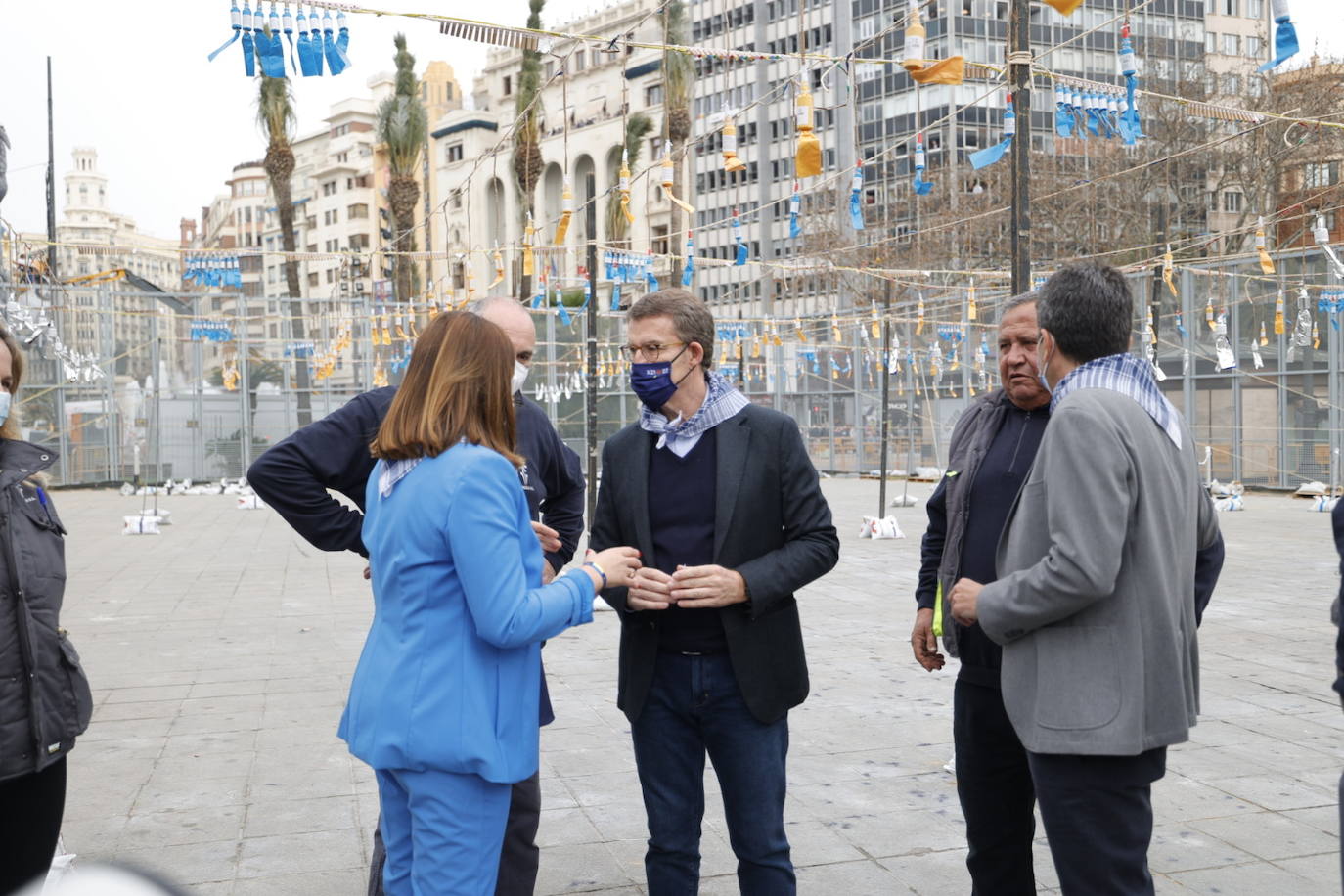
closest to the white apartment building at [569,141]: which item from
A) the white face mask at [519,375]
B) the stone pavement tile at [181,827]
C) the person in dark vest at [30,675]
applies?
the stone pavement tile at [181,827]

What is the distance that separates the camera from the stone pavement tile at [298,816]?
468 centimetres

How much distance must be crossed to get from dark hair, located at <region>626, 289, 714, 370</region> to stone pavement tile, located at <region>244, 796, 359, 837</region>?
2.57 metres

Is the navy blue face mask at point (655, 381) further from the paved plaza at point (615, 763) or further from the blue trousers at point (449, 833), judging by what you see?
the paved plaza at point (615, 763)

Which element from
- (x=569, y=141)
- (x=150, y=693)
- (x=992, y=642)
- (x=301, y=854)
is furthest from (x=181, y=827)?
(x=569, y=141)

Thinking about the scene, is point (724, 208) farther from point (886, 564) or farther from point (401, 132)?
point (886, 564)

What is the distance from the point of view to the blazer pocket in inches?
101

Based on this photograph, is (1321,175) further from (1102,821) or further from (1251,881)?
(1102,821)

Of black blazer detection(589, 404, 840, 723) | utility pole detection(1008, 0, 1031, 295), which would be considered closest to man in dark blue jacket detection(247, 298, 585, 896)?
black blazer detection(589, 404, 840, 723)

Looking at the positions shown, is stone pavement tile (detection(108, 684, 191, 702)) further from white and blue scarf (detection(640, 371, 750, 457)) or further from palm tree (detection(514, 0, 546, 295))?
palm tree (detection(514, 0, 546, 295))

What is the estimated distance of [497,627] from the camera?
2.43 m

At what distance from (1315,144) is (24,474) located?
32.8 m

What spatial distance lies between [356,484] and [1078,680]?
2023 millimetres

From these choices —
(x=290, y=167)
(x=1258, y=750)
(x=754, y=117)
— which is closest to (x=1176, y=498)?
(x=1258, y=750)

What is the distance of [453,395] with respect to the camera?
2.56 metres
